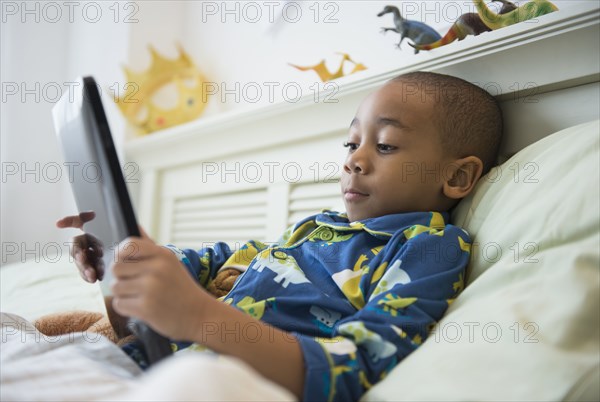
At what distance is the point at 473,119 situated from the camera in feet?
2.88

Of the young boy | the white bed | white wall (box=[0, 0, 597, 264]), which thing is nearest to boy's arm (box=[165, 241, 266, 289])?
the young boy

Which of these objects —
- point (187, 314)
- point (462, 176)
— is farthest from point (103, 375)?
point (462, 176)

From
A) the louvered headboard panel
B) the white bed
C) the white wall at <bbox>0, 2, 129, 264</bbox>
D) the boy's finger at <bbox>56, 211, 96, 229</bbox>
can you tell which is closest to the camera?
the white bed

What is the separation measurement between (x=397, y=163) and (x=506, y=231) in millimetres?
217

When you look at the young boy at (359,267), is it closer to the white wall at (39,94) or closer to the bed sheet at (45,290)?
the bed sheet at (45,290)

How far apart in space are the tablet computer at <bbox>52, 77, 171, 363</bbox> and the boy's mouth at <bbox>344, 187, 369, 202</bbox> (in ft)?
1.27

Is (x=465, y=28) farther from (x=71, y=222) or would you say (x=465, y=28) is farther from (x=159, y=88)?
(x=159, y=88)

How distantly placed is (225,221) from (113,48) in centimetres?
112

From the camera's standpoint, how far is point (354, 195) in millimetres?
867

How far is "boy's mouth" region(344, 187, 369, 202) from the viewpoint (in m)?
0.86

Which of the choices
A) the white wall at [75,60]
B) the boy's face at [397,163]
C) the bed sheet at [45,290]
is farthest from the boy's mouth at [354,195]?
the white wall at [75,60]

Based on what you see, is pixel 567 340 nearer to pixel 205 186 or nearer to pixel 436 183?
pixel 436 183

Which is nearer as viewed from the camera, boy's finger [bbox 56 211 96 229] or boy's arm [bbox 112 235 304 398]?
boy's arm [bbox 112 235 304 398]

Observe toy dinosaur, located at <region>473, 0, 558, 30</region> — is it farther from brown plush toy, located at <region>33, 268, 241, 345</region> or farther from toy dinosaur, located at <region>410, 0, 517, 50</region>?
brown plush toy, located at <region>33, 268, 241, 345</region>
